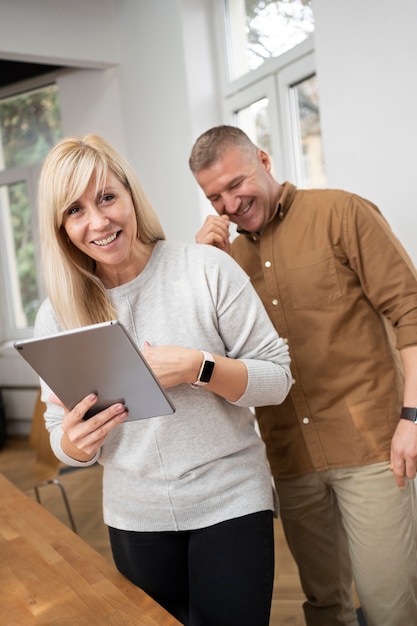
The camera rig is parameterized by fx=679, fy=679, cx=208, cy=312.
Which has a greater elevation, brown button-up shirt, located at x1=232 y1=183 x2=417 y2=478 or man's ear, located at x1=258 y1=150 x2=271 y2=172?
man's ear, located at x1=258 y1=150 x2=271 y2=172

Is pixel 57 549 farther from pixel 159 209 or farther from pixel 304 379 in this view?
pixel 159 209

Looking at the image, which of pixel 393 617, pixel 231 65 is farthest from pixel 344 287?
pixel 231 65

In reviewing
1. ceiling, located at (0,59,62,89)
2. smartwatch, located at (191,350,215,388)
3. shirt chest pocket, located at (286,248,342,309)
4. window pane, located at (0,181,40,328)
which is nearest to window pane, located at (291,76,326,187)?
shirt chest pocket, located at (286,248,342,309)

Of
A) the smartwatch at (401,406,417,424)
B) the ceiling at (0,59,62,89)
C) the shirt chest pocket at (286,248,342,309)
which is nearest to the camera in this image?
the smartwatch at (401,406,417,424)

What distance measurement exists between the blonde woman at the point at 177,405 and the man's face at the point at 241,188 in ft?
1.30

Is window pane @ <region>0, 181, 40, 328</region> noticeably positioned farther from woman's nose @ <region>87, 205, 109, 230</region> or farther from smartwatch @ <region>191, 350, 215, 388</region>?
smartwatch @ <region>191, 350, 215, 388</region>

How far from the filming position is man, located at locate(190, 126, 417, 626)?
69.9 inches

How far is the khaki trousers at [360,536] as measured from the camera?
1782mm

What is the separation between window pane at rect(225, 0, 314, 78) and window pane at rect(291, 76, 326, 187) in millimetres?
227

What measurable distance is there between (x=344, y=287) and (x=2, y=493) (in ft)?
4.22

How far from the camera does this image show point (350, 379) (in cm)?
184

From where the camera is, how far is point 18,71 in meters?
5.69

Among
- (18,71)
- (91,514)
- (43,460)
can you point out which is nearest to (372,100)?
(43,460)

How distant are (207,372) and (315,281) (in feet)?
1.91
